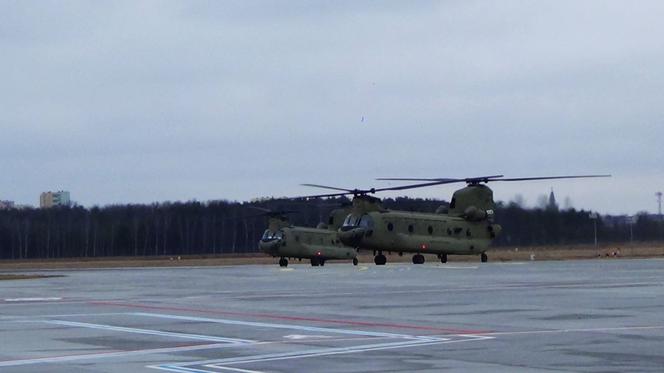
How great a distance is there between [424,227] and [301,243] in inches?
316

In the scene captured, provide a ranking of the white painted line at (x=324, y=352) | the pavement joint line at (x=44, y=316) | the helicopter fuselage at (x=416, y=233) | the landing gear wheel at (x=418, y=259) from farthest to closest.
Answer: the landing gear wheel at (x=418, y=259)
the helicopter fuselage at (x=416, y=233)
the pavement joint line at (x=44, y=316)
the white painted line at (x=324, y=352)

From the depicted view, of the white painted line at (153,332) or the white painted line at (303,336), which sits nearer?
the white painted line at (153,332)

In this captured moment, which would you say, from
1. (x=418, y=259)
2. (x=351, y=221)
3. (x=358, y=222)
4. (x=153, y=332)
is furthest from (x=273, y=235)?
(x=153, y=332)

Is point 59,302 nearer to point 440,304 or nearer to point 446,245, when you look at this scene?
point 440,304

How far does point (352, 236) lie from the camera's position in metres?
62.2

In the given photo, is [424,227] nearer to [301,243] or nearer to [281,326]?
[301,243]

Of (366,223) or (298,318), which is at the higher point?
(366,223)

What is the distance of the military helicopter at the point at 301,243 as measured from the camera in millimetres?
68312

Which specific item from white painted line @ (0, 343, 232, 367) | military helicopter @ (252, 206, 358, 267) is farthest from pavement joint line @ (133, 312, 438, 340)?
military helicopter @ (252, 206, 358, 267)

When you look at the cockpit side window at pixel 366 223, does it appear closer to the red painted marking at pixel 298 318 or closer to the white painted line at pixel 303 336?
the red painted marking at pixel 298 318

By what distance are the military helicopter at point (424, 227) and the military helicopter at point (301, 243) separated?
4.73m

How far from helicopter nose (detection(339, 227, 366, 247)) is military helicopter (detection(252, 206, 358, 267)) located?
5.15 meters

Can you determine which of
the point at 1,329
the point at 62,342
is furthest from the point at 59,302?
the point at 62,342

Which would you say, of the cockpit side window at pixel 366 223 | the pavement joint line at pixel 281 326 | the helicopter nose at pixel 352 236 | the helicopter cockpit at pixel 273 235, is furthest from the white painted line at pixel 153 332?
the helicopter cockpit at pixel 273 235
